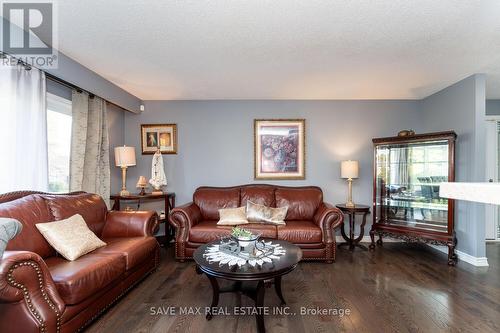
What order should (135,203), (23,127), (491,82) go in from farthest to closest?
(135,203)
(491,82)
(23,127)

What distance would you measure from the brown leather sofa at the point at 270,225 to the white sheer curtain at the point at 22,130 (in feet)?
→ 5.10

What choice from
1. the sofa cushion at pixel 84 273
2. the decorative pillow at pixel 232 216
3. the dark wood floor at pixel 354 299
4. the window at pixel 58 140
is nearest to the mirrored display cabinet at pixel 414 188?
the dark wood floor at pixel 354 299

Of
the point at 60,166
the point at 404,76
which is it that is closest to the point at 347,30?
the point at 404,76

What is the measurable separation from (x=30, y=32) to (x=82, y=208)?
1.72 metres

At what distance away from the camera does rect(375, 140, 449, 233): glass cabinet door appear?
134 inches

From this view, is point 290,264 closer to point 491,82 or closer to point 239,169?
point 239,169

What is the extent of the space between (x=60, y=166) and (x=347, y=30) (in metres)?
3.43

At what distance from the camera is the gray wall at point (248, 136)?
4.23 m

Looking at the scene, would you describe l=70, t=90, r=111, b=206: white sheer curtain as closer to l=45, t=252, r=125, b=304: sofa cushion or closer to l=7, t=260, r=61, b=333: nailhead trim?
l=45, t=252, r=125, b=304: sofa cushion

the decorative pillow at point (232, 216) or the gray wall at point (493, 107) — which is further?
the gray wall at point (493, 107)

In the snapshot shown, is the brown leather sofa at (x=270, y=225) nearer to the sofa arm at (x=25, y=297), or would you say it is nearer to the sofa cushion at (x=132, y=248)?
the sofa cushion at (x=132, y=248)

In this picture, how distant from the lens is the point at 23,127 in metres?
2.35

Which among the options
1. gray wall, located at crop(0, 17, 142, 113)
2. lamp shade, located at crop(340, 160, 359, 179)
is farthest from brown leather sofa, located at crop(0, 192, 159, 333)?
lamp shade, located at crop(340, 160, 359, 179)

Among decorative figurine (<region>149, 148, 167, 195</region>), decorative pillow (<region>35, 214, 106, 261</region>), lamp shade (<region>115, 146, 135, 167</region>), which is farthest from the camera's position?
decorative figurine (<region>149, 148, 167, 195</region>)
